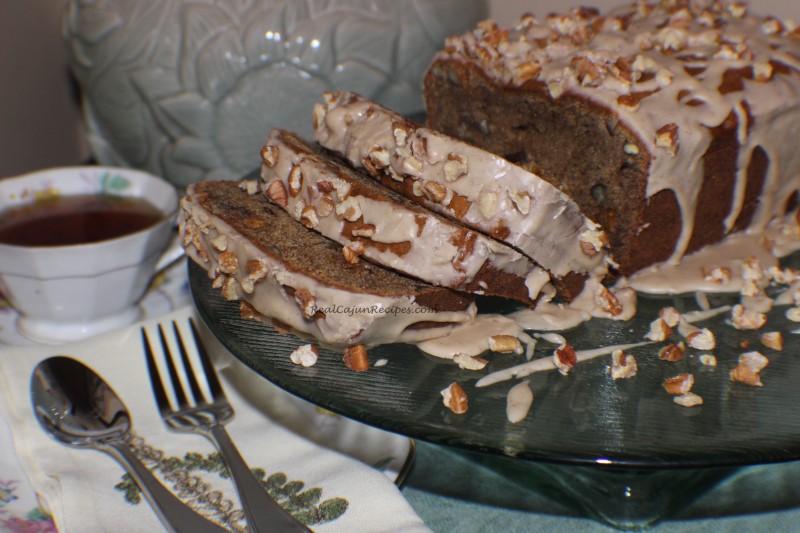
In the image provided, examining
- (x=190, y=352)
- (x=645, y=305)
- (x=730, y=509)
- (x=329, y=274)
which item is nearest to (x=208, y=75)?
(x=190, y=352)

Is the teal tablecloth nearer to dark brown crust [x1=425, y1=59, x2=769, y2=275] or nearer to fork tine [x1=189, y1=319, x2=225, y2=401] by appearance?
fork tine [x1=189, y1=319, x2=225, y2=401]

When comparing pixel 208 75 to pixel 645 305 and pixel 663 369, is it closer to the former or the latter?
pixel 645 305

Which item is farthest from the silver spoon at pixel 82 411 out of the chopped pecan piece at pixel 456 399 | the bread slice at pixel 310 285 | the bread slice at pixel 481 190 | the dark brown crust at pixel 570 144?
the dark brown crust at pixel 570 144

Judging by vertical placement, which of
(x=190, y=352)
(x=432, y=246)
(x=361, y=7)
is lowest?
(x=190, y=352)

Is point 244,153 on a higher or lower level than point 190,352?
higher

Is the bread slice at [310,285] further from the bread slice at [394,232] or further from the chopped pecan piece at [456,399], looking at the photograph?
the chopped pecan piece at [456,399]

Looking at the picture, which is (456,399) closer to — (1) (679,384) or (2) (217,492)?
(1) (679,384)
